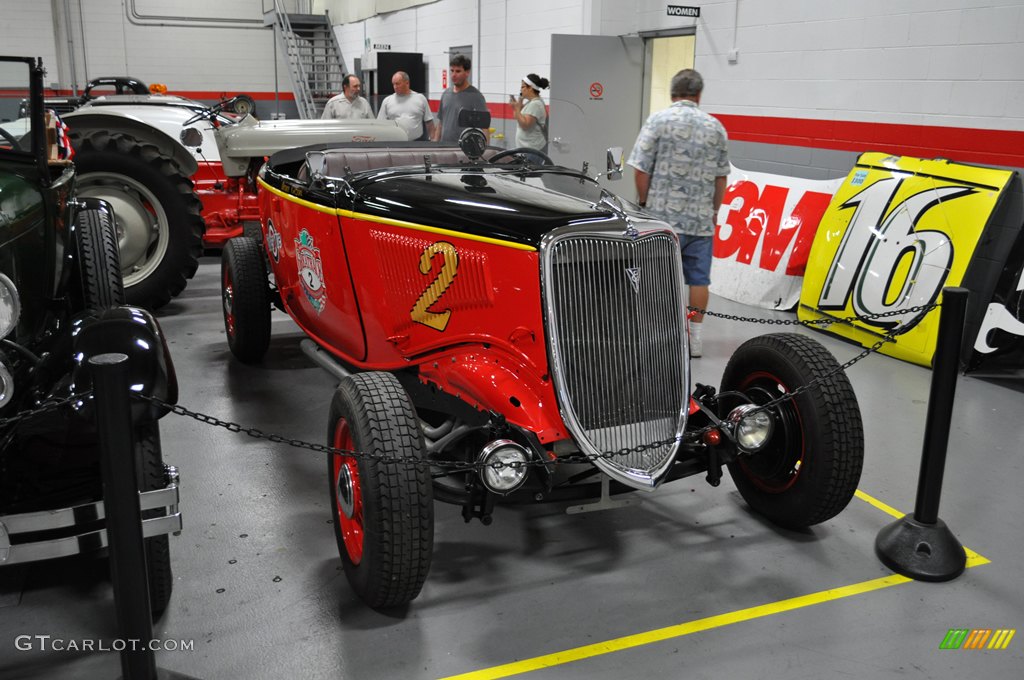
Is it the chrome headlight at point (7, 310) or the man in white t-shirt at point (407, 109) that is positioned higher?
the man in white t-shirt at point (407, 109)

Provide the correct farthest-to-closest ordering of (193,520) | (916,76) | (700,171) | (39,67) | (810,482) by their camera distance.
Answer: (916,76)
(700,171)
(39,67)
(193,520)
(810,482)

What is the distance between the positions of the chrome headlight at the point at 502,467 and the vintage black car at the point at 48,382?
0.92m

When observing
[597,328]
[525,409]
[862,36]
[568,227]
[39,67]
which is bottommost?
[525,409]

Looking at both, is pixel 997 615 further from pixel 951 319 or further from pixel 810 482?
pixel 951 319

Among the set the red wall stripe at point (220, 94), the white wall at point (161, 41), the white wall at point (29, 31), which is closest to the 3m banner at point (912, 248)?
the red wall stripe at point (220, 94)

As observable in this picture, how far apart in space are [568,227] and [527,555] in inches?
48.2

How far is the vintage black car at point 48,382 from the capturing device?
2428mm

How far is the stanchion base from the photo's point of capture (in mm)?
3131

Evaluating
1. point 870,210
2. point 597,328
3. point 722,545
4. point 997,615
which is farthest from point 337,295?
→ point 870,210

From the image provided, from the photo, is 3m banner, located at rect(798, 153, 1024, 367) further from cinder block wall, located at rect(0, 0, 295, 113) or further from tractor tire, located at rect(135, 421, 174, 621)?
cinder block wall, located at rect(0, 0, 295, 113)

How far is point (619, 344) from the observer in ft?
10.2

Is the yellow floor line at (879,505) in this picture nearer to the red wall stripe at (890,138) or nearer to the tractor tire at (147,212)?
the red wall stripe at (890,138)

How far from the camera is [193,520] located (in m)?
3.48

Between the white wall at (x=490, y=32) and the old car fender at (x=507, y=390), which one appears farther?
the white wall at (x=490, y=32)
